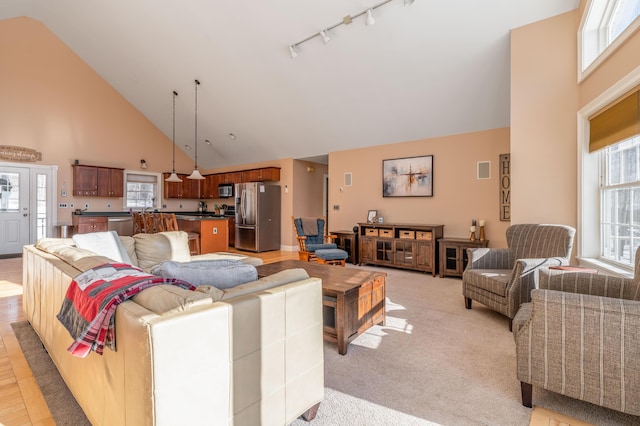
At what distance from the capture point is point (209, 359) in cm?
112

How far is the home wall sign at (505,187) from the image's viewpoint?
16.1ft

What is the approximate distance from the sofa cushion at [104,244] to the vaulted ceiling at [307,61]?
11.5 ft

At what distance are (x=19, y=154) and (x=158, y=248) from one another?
19.6ft

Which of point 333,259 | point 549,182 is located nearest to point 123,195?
point 333,259

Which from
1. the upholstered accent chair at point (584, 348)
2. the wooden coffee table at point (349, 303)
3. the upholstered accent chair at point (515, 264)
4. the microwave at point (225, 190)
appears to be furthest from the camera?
the microwave at point (225, 190)

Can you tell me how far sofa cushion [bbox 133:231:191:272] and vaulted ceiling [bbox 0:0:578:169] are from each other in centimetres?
327

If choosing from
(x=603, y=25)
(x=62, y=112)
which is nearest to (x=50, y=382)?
(x=603, y=25)

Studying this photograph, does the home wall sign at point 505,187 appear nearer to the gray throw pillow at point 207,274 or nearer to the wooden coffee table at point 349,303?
the wooden coffee table at point 349,303

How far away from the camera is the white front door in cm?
664

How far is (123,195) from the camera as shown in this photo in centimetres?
828

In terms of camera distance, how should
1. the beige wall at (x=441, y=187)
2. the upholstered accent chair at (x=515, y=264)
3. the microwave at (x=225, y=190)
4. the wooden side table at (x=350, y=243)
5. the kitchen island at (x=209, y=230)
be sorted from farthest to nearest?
the microwave at (x=225, y=190), the kitchen island at (x=209, y=230), the wooden side table at (x=350, y=243), the beige wall at (x=441, y=187), the upholstered accent chair at (x=515, y=264)

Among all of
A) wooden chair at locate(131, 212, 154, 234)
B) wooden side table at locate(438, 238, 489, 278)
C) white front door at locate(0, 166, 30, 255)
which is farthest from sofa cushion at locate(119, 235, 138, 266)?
white front door at locate(0, 166, 30, 255)

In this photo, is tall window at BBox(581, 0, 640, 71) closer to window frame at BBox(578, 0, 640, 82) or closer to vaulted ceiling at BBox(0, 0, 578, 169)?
window frame at BBox(578, 0, 640, 82)

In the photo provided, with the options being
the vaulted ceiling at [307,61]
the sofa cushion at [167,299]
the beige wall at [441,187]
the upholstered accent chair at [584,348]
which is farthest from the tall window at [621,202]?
the sofa cushion at [167,299]
